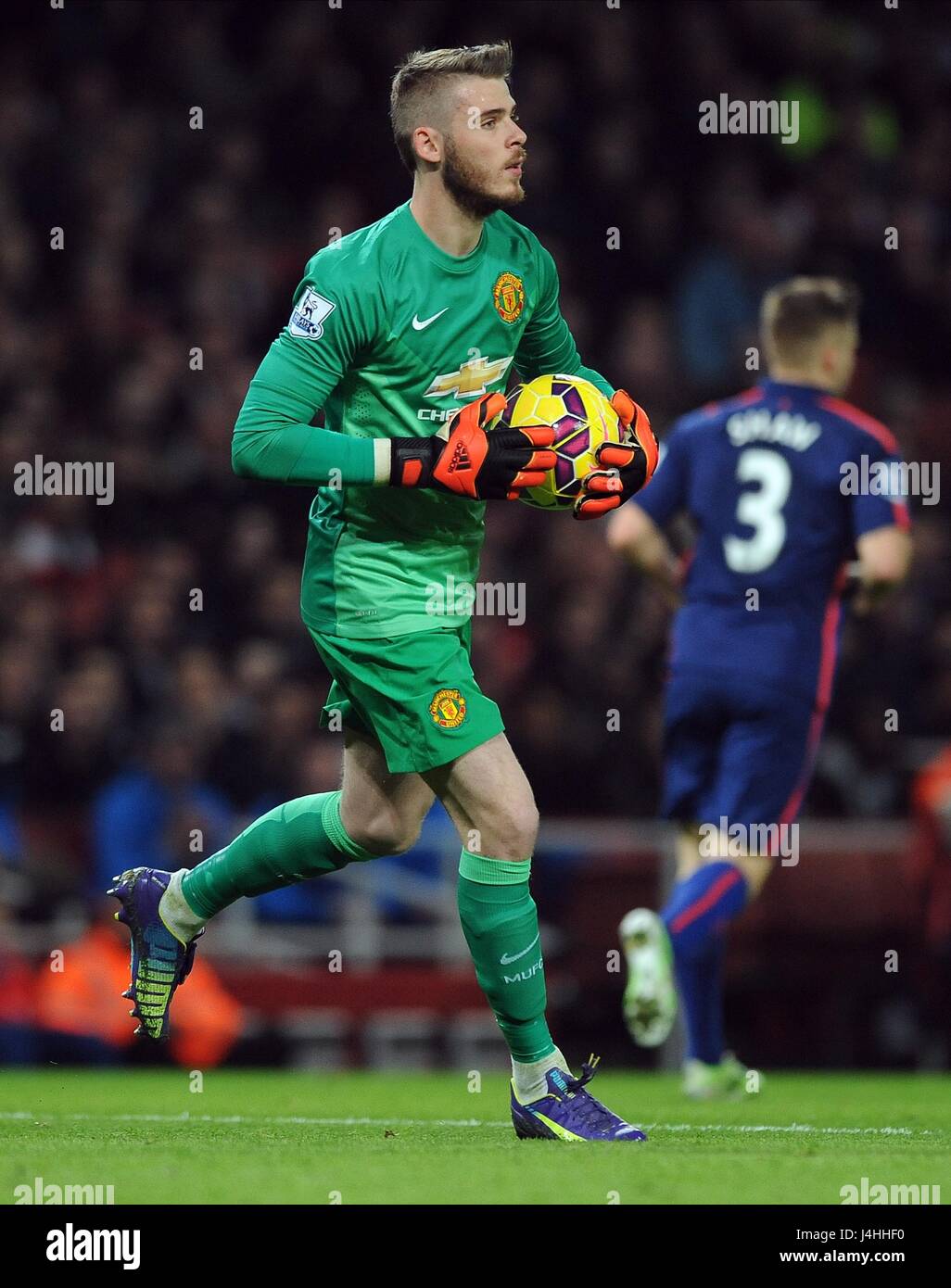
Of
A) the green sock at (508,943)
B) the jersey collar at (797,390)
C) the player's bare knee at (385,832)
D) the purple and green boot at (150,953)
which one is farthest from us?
the jersey collar at (797,390)

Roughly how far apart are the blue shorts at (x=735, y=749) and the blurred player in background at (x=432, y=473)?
1.65 meters

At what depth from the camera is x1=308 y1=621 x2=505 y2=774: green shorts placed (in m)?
4.84

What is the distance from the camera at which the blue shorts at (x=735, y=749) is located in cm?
655

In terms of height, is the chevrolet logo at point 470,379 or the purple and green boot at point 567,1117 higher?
the chevrolet logo at point 470,379

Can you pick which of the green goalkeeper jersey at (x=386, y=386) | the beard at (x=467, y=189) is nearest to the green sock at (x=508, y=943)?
the green goalkeeper jersey at (x=386, y=386)

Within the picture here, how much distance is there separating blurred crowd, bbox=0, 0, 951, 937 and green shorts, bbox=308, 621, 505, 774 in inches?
170

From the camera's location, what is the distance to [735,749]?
261 inches

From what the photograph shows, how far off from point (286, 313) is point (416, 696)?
772 centimetres

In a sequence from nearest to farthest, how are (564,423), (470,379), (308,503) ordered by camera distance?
(564,423), (470,379), (308,503)

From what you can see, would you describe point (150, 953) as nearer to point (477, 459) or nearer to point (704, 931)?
point (477, 459)

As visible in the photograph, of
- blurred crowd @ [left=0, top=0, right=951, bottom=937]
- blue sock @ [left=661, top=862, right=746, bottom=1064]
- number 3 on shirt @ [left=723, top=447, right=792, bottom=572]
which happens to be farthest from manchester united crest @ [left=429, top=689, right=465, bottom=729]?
blurred crowd @ [left=0, top=0, right=951, bottom=937]

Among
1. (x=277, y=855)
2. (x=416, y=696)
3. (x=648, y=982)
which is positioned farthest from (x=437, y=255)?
(x=648, y=982)

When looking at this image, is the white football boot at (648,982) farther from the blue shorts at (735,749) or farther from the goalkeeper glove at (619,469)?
the goalkeeper glove at (619,469)

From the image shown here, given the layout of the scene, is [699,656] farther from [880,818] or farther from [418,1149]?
[880,818]
